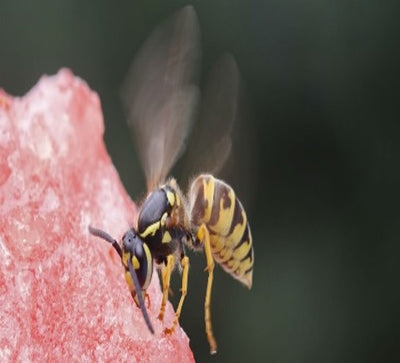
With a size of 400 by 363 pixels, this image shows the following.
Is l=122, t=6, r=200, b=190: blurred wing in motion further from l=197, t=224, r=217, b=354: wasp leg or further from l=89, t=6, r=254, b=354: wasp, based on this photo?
l=197, t=224, r=217, b=354: wasp leg

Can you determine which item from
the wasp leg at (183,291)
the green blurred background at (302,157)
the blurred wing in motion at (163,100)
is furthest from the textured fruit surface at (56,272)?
the green blurred background at (302,157)

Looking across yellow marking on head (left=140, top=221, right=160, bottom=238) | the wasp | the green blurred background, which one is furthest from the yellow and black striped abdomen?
the green blurred background

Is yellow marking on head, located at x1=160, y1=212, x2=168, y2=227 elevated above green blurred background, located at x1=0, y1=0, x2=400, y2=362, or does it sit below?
above

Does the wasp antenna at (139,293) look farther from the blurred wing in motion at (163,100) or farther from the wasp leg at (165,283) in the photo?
the blurred wing in motion at (163,100)

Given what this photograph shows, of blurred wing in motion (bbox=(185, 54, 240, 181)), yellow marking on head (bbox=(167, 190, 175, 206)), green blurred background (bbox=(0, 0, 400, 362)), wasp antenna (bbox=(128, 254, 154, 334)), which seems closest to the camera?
wasp antenna (bbox=(128, 254, 154, 334))

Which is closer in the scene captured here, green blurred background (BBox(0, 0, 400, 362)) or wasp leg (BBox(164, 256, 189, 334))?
wasp leg (BBox(164, 256, 189, 334))

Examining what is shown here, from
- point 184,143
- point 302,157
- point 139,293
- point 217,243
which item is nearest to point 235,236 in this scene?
point 217,243

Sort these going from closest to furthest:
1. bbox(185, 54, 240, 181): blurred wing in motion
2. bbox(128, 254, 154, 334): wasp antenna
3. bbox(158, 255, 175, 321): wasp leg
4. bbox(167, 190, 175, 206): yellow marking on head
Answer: bbox(128, 254, 154, 334): wasp antenna, bbox(158, 255, 175, 321): wasp leg, bbox(167, 190, 175, 206): yellow marking on head, bbox(185, 54, 240, 181): blurred wing in motion

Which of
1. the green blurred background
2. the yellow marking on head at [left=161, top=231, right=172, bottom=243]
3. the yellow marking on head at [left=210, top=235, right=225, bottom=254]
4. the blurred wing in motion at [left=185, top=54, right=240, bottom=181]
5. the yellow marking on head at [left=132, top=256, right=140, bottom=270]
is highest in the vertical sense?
the blurred wing in motion at [left=185, top=54, right=240, bottom=181]
